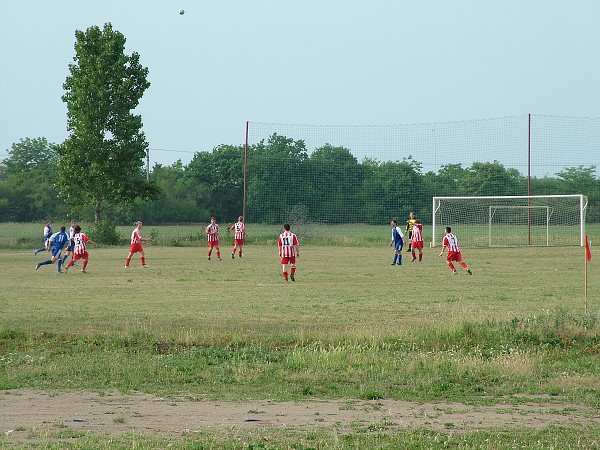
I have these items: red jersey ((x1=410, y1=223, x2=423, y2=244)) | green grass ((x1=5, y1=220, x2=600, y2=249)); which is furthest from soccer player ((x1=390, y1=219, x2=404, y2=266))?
green grass ((x1=5, y1=220, x2=600, y2=249))

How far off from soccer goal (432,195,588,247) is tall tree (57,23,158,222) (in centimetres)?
1658

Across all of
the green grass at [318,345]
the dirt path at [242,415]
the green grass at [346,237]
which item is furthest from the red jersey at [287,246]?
the green grass at [346,237]

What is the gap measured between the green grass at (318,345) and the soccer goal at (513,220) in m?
24.7

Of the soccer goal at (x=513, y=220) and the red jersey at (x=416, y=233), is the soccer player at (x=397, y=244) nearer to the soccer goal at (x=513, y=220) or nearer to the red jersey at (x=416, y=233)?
the red jersey at (x=416, y=233)

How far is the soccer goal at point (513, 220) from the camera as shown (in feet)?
155

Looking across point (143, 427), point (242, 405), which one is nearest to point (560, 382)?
point (242, 405)

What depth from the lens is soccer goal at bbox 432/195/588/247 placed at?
47.3 meters

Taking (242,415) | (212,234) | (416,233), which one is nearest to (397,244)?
(416,233)

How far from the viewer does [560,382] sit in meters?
11.3

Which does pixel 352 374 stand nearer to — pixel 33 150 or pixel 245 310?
pixel 245 310

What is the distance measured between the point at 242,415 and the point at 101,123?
42.5 m

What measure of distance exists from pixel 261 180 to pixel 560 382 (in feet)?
141

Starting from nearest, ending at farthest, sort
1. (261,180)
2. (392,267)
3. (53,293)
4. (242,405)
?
(242,405)
(53,293)
(392,267)
(261,180)

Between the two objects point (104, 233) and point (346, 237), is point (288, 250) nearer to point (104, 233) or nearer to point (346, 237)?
point (346, 237)
